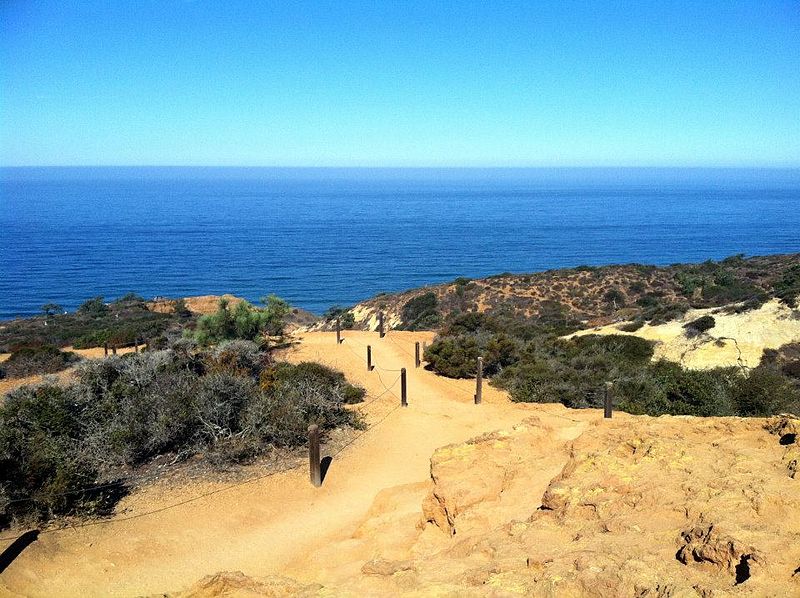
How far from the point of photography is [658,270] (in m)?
40.0

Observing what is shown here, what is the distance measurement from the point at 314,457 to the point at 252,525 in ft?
4.75

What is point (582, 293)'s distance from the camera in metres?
35.8

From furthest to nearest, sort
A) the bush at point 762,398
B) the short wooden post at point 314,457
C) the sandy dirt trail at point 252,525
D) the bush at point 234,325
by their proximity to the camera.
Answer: the bush at point 234,325
the bush at point 762,398
the short wooden post at point 314,457
the sandy dirt trail at point 252,525

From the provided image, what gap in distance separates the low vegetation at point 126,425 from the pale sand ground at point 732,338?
10.5 meters

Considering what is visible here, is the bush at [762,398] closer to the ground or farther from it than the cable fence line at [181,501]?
farther from it

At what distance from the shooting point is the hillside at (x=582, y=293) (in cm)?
3219

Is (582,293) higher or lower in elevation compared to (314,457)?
lower

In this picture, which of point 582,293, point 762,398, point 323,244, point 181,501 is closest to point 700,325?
point 762,398

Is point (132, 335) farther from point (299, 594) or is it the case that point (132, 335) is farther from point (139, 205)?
point (139, 205)

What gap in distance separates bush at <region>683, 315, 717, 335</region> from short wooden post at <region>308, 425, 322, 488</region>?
14.0 m

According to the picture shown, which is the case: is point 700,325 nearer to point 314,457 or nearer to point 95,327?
point 314,457

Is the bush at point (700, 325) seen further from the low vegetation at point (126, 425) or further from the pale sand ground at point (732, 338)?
the low vegetation at point (126, 425)

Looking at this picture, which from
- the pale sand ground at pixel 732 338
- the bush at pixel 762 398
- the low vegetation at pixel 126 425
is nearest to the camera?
the low vegetation at pixel 126 425

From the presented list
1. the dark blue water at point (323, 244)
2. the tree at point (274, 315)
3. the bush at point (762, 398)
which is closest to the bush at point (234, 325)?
the tree at point (274, 315)
